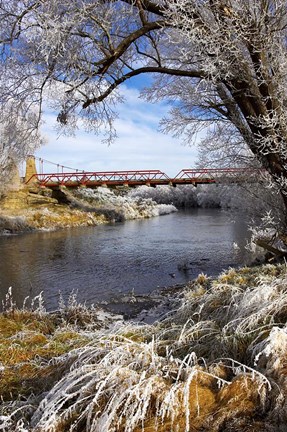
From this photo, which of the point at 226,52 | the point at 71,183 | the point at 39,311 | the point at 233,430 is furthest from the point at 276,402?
the point at 71,183

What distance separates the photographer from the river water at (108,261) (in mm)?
10844

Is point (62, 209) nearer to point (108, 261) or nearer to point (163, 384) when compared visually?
point (108, 261)

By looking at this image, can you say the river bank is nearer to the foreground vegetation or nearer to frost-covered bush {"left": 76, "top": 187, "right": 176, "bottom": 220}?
frost-covered bush {"left": 76, "top": 187, "right": 176, "bottom": 220}

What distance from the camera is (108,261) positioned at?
14984 millimetres

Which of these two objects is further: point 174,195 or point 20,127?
point 174,195

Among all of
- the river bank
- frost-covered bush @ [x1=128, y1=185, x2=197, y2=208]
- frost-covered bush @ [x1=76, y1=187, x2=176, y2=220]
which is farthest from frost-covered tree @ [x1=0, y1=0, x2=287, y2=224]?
frost-covered bush @ [x1=128, y1=185, x2=197, y2=208]

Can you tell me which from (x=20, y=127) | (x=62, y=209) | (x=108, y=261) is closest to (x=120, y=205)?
(x=62, y=209)

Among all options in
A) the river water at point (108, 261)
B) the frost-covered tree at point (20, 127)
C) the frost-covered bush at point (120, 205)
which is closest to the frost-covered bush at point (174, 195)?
the frost-covered bush at point (120, 205)

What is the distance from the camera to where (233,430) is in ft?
6.98

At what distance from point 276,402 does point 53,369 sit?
1.72m

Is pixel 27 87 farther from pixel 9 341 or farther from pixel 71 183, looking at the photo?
pixel 71 183

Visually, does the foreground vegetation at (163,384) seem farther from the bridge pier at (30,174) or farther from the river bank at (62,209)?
the bridge pier at (30,174)

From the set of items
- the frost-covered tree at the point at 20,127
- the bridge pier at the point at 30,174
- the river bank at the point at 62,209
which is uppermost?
the bridge pier at the point at 30,174

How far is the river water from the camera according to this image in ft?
35.6
